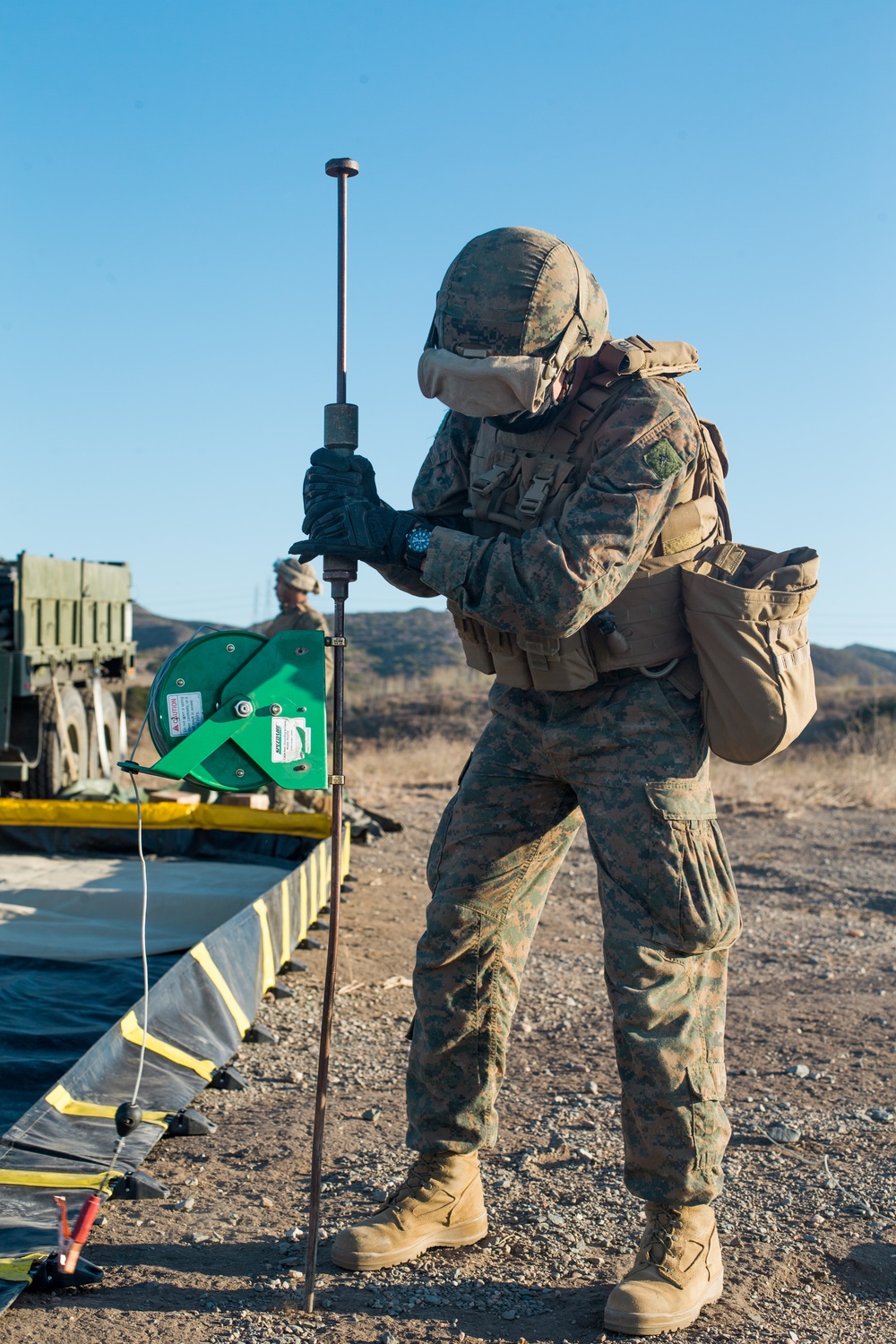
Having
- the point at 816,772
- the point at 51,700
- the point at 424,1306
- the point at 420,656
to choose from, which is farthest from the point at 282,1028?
the point at 420,656

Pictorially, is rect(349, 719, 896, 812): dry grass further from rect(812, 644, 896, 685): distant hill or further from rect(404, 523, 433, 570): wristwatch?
rect(812, 644, 896, 685): distant hill

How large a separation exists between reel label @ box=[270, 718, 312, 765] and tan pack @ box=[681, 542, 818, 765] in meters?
0.87

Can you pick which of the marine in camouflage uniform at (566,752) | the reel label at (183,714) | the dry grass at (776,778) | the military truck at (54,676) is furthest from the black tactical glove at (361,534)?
the dry grass at (776,778)

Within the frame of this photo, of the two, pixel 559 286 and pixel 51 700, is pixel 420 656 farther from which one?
pixel 559 286

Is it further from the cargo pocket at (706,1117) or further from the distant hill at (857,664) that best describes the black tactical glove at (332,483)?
the distant hill at (857,664)

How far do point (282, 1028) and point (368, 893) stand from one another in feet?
9.09

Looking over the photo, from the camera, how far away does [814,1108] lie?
394 centimetres

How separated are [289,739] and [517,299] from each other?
1.06 m

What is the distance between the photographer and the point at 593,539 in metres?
2.49

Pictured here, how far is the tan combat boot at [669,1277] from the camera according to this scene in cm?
246

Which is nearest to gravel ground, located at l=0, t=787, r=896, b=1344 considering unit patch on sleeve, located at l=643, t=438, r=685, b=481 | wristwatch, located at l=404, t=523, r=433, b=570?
wristwatch, located at l=404, t=523, r=433, b=570

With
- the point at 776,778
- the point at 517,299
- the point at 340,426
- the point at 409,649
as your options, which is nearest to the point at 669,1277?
the point at 340,426

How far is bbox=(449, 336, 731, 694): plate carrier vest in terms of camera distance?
2.70 metres

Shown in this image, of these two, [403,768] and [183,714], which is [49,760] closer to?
[403,768]
